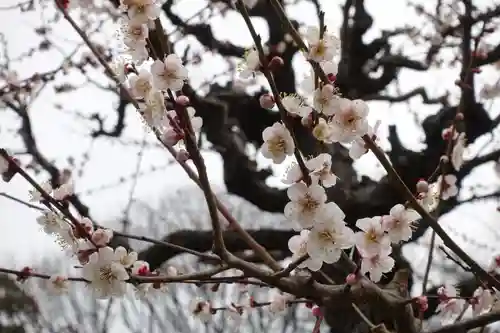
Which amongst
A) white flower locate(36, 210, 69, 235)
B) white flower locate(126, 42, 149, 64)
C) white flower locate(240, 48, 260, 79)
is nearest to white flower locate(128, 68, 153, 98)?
white flower locate(126, 42, 149, 64)

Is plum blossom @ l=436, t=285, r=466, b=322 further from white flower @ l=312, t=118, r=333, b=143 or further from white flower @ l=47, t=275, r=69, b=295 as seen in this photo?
white flower @ l=47, t=275, r=69, b=295

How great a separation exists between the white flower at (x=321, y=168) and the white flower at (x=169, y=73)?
0.18 meters

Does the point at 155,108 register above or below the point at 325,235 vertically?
above

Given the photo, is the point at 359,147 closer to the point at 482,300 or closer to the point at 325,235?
the point at 325,235

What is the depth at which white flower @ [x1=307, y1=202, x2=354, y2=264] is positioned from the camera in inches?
24.2

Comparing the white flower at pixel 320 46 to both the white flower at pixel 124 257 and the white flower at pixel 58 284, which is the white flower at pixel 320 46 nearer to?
the white flower at pixel 124 257

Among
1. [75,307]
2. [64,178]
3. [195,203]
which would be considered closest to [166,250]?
[64,178]

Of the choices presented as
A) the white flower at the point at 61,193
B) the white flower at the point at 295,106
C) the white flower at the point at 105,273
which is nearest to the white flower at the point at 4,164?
the white flower at the point at 61,193

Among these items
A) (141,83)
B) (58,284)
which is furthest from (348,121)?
(58,284)

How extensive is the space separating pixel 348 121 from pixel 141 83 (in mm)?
267

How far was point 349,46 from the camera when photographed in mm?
2049

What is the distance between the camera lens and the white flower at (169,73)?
0.63m

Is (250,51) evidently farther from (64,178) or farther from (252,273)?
(64,178)

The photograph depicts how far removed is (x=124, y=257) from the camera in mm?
775
